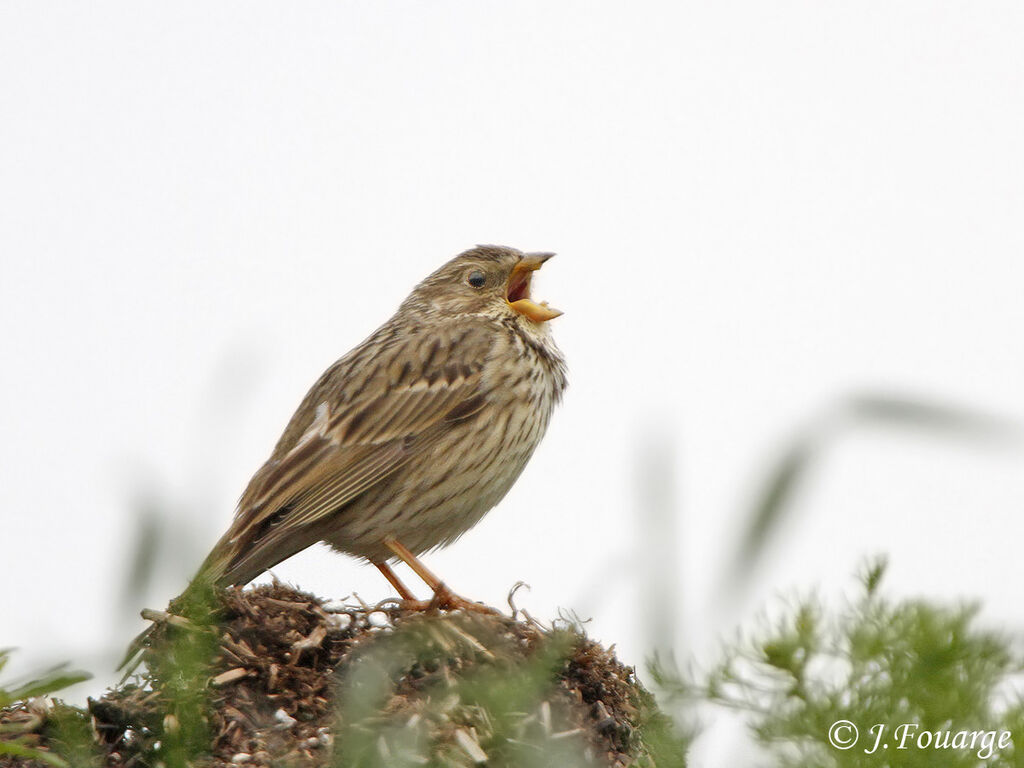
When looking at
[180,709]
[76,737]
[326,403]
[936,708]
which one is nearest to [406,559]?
[326,403]

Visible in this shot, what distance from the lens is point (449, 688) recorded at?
3.27 metres

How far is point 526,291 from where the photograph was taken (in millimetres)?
7641

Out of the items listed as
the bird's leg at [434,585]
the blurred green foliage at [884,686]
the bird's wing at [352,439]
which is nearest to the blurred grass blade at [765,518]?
the blurred green foliage at [884,686]

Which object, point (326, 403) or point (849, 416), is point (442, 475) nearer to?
point (326, 403)

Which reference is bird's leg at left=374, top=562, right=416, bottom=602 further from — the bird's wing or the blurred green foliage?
the blurred green foliage

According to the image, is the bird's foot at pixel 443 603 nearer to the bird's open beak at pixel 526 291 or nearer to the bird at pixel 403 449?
the bird at pixel 403 449

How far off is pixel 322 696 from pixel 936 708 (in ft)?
5.53

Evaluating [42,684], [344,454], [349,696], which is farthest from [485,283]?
[42,684]

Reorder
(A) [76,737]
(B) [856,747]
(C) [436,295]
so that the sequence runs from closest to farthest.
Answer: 1. (B) [856,747]
2. (A) [76,737]
3. (C) [436,295]

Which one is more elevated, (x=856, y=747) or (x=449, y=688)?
(x=856, y=747)

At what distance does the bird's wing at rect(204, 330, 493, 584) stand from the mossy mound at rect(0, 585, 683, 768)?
1.57m

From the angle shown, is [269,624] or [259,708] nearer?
[259,708]

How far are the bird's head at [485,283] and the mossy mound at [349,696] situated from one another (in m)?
3.59

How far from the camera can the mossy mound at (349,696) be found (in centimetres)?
275
